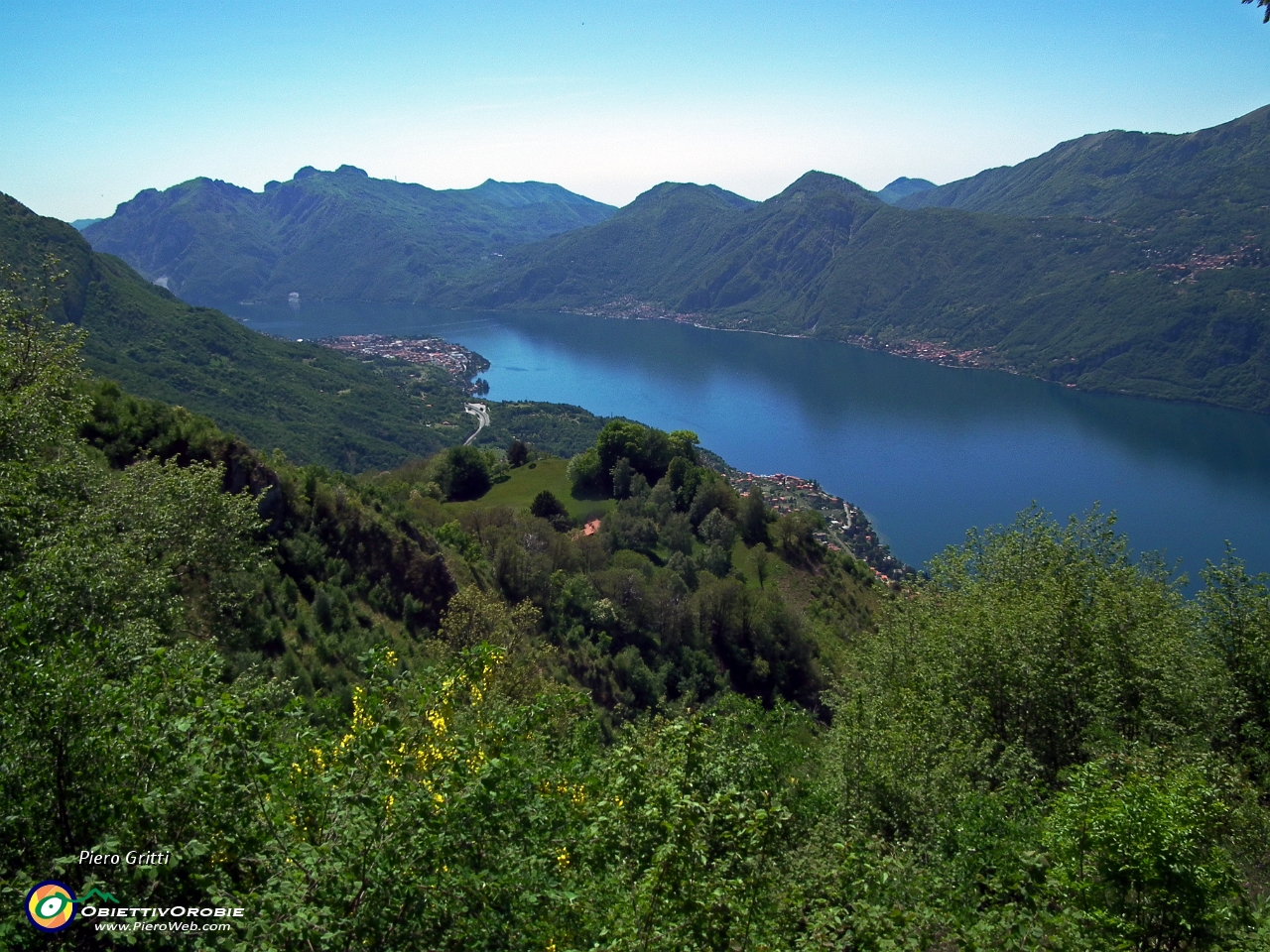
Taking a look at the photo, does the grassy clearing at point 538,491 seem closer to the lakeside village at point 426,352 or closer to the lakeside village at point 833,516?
the lakeside village at point 833,516

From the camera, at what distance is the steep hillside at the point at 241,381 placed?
2948 inches

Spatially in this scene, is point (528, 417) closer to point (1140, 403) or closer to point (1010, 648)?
point (1010, 648)

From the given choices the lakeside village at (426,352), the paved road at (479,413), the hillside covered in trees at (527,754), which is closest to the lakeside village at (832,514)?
the lakeside village at (426,352)

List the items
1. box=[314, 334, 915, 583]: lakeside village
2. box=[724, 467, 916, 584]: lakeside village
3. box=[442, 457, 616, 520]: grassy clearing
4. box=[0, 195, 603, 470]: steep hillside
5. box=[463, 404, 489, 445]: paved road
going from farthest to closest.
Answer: box=[463, 404, 489, 445]: paved road → box=[0, 195, 603, 470]: steep hillside → box=[724, 467, 916, 584]: lakeside village → box=[314, 334, 915, 583]: lakeside village → box=[442, 457, 616, 520]: grassy clearing

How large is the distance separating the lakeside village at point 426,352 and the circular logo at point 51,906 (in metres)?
134

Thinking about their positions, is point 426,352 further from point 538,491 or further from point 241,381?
point 538,491

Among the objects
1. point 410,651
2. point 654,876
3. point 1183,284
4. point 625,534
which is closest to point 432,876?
point 654,876

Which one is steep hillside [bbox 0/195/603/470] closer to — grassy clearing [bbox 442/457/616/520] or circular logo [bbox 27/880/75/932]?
grassy clearing [bbox 442/457/616/520]

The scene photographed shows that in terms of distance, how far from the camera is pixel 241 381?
3504 inches

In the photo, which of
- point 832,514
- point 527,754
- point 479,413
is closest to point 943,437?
point 832,514

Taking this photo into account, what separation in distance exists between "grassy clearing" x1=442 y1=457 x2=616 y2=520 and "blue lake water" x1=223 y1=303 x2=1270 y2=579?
34709mm

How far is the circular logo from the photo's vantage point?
461cm

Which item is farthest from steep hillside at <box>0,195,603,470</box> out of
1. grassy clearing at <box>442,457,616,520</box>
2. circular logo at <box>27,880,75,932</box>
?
circular logo at <box>27,880,75,932</box>

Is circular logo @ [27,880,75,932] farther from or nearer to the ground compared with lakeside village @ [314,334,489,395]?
nearer to the ground
